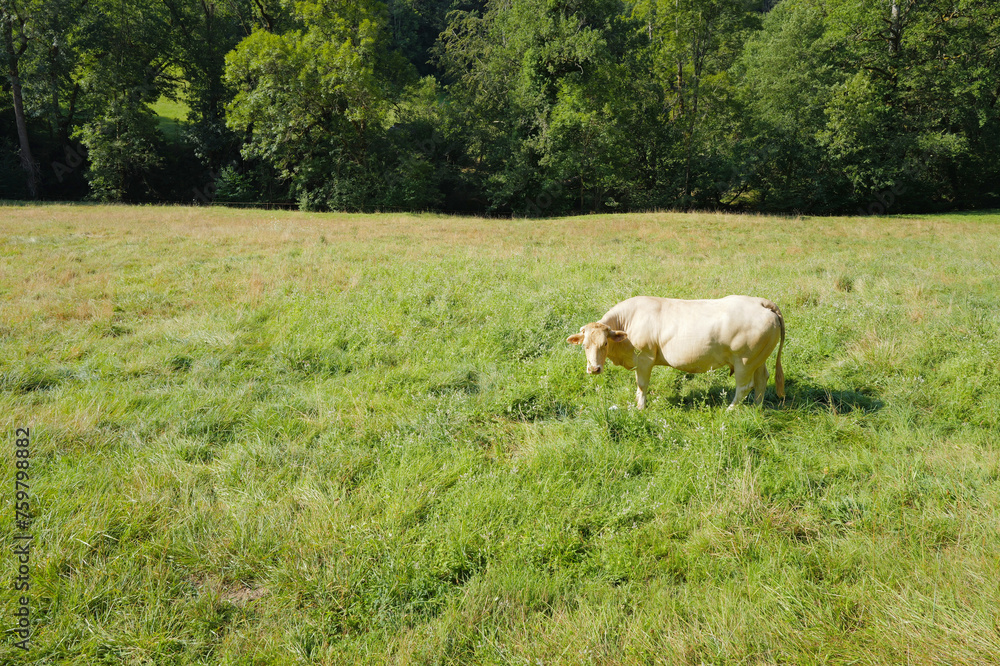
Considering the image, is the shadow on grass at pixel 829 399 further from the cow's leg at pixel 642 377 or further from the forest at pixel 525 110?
the forest at pixel 525 110

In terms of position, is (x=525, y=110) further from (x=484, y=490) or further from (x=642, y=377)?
(x=484, y=490)

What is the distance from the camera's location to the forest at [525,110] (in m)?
31.2

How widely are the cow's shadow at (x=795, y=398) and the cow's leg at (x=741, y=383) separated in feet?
0.42

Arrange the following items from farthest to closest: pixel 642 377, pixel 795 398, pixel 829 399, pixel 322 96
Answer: pixel 322 96 → pixel 795 398 → pixel 642 377 → pixel 829 399

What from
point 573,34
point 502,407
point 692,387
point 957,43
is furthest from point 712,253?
point 957,43

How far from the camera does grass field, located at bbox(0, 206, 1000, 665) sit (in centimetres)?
283

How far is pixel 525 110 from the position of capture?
38.1 m

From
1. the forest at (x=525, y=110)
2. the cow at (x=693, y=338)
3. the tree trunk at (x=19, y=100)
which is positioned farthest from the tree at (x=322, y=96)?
the cow at (x=693, y=338)

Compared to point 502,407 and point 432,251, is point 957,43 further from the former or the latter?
point 502,407

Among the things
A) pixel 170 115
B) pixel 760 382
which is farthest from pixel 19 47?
pixel 760 382

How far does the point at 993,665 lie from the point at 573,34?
4077cm

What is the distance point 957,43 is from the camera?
3002 cm

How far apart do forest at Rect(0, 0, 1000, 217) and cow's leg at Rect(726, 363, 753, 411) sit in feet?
106

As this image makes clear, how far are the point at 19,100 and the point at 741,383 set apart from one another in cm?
5045
